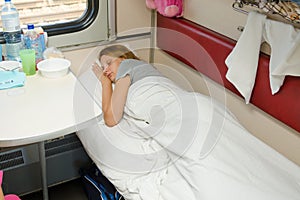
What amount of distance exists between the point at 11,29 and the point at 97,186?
0.99 metres

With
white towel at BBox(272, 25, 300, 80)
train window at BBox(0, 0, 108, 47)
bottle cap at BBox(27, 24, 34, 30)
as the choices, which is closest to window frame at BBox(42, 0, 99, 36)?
train window at BBox(0, 0, 108, 47)

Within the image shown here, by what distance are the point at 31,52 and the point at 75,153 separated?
72 cm

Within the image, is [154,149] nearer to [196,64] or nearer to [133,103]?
[133,103]

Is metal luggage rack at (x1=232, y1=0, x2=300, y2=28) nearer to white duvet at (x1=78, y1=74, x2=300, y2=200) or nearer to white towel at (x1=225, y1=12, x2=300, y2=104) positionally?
white towel at (x1=225, y1=12, x2=300, y2=104)

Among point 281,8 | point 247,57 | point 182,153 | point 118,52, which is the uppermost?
point 281,8

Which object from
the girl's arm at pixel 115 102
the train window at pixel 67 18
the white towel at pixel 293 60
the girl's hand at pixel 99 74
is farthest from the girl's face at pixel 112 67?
the white towel at pixel 293 60

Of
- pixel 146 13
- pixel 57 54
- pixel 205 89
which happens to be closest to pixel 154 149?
pixel 205 89

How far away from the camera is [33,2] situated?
219 centimetres

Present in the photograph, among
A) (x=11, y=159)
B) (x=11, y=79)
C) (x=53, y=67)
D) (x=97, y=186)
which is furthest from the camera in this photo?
(x=11, y=159)

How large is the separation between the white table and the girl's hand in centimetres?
35

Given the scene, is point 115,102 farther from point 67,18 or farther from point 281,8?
point 281,8

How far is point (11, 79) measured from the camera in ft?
5.69

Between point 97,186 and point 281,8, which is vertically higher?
point 281,8

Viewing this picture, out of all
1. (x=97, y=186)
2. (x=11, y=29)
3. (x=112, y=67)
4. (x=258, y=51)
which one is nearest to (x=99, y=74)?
(x=112, y=67)
